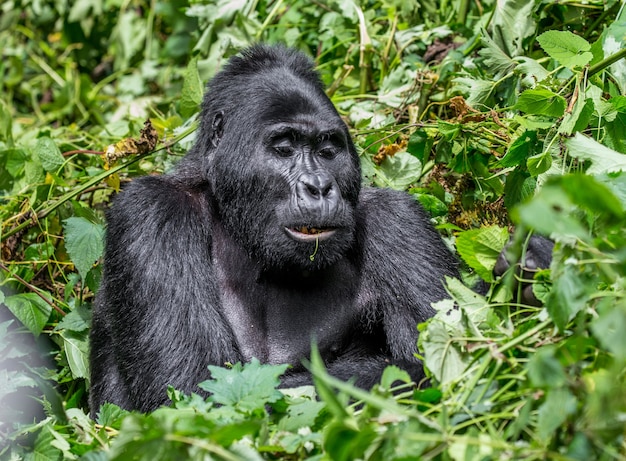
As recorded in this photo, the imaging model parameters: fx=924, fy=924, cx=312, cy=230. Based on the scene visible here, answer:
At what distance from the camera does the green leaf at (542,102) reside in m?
3.98

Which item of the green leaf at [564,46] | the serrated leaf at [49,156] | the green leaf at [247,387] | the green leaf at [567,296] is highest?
the green leaf at [564,46]

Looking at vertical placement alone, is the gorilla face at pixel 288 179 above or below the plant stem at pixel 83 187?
above

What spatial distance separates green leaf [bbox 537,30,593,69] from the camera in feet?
13.5

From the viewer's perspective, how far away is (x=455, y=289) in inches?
139

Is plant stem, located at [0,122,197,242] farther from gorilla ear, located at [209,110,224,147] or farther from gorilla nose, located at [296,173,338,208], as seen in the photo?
gorilla nose, located at [296,173,338,208]

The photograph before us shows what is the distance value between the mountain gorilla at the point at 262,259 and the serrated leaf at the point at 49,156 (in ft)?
3.77

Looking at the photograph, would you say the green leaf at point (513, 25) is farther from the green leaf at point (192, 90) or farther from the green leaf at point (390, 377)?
the green leaf at point (390, 377)

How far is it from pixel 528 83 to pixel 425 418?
247 cm

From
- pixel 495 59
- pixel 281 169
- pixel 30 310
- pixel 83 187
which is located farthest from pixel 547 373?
pixel 83 187

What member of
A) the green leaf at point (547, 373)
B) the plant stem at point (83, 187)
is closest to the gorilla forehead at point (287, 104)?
the plant stem at point (83, 187)

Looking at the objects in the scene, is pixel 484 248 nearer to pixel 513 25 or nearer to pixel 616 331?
pixel 616 331

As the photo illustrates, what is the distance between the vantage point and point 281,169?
4.23 m

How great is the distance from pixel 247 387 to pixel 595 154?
68.5 inches

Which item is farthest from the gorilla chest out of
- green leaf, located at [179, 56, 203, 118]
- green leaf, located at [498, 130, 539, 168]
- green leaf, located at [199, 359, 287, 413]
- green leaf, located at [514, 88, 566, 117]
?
green leaf, located at [179, 56, 203, 118]
